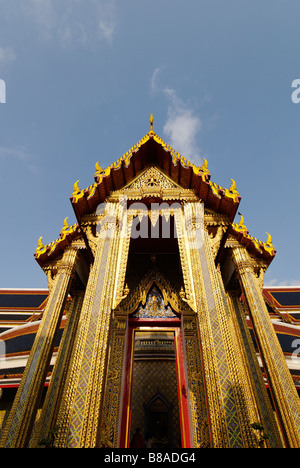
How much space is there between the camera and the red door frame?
5.00m

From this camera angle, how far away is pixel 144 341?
9.05m

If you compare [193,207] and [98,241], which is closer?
[98,241]

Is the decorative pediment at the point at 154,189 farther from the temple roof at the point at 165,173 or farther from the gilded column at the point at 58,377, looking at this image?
the gilded column at the point at 58,377

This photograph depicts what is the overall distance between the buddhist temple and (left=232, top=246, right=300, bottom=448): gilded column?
2cm

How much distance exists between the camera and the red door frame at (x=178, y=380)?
500cm

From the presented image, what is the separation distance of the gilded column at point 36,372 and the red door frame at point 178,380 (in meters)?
1.68

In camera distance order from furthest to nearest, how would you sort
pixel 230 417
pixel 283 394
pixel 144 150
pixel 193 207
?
1. pixel 144 150
2. pixel 193 207
3. pixel 283 394
4. pixel 230 417

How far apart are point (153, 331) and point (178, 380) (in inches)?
51.1

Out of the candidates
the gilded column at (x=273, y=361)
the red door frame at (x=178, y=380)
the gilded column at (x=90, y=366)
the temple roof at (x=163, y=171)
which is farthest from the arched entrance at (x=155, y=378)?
the temple roof at (x=163, y=171)

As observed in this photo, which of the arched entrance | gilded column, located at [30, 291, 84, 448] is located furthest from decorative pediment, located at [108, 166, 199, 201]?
gilded column, located at [30, 291, 84, 448]

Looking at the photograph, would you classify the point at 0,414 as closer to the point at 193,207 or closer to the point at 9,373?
the point at 9,373

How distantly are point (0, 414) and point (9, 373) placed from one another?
117 centimetres
